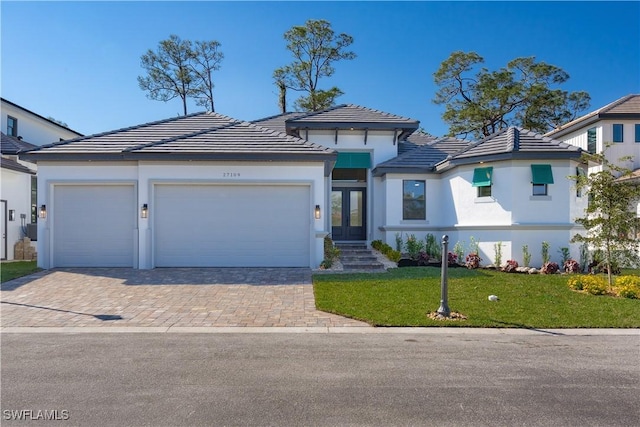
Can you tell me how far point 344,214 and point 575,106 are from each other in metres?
23.8

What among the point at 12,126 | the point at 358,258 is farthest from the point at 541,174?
the point at 12,126

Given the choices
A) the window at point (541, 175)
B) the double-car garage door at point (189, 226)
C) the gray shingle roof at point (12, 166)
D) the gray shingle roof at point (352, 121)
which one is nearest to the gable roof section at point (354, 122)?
the gray shingle roof at point (352, 121)

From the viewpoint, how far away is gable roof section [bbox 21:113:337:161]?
11.6 m

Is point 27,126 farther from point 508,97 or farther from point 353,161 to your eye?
point 508,97

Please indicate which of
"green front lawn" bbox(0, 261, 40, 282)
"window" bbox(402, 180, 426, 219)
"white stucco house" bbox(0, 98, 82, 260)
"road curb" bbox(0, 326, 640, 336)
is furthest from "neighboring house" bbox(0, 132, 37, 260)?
"window" bbox(402, 180, 426, 219)

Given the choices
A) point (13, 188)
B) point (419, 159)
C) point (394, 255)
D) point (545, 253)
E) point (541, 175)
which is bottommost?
point (394, 255)

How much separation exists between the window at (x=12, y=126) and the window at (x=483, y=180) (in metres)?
24.1

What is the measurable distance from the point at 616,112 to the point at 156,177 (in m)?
22.6

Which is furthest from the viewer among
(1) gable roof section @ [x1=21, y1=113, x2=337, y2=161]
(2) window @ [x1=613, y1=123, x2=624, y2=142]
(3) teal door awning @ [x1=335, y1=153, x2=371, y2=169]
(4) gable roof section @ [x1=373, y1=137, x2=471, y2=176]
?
(2) window @ [x1=613, y1=123, x2=624, y2=142]

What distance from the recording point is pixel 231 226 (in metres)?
12.1

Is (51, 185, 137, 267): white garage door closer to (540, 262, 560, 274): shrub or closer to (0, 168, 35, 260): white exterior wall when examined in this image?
(0, 168, 35, 260): white exterior wall

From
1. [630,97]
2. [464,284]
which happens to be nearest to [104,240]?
[464,284]

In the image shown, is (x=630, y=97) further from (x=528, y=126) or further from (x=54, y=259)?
(x=54, y=259)

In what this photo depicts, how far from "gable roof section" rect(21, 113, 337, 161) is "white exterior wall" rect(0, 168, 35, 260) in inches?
207
